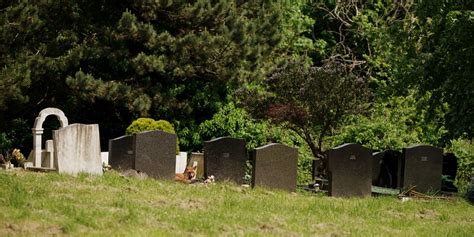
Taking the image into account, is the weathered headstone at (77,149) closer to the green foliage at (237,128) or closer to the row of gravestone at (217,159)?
the row of gravestone at (217,159)

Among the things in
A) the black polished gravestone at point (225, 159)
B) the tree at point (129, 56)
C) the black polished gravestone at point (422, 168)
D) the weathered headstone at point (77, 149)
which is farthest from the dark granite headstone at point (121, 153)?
the tree at point (129, 56)

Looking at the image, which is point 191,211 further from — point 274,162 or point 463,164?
point 463,164

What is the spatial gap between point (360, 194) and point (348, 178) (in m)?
0.48

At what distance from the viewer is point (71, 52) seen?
26547mm

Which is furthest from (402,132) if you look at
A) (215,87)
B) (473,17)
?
(473,17)

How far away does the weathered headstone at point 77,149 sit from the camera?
17.2 metres

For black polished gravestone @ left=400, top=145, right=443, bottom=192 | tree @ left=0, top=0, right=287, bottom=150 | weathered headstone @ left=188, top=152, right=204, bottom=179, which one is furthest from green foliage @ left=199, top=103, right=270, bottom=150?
black polished gravestone @ left=400, top=145, right=443, bottom=192

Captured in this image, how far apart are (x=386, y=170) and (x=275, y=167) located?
4613 mm

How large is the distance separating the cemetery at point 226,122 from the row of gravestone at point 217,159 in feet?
0.10

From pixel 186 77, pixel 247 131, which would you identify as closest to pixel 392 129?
pixel 247 131

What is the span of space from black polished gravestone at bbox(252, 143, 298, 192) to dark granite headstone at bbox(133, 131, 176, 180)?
1.97m

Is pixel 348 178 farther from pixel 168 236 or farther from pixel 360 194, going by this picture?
pixel 168 236

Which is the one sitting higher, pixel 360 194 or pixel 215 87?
pixel 215 87

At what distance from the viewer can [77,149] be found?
17422 mm
